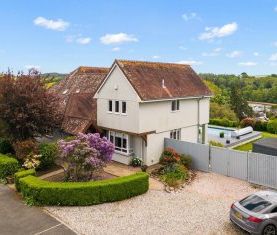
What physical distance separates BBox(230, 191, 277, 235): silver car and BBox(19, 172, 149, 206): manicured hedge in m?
7.01

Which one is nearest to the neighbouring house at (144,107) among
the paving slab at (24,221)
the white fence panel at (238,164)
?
the white fence panel at (238,164)

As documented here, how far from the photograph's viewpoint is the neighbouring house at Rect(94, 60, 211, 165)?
26.1 metres

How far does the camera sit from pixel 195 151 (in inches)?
1038

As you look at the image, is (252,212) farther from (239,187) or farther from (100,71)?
(100,71)

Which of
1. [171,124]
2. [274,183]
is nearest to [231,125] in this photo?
[171,124]

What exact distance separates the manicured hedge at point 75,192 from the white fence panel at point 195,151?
8.10m

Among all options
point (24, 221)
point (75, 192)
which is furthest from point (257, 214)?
point (24, 221)

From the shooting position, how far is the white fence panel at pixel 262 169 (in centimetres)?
2158

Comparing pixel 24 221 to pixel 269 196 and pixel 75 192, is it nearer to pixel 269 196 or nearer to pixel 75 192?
pixel 75 192

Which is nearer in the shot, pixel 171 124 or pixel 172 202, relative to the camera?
pixel 172 202

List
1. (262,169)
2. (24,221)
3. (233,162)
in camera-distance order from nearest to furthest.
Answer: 1. (24,221)
2. (262,169)
3. (233,162)

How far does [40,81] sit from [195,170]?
15.3m

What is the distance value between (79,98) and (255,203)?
21.9m

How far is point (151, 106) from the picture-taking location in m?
26.6
